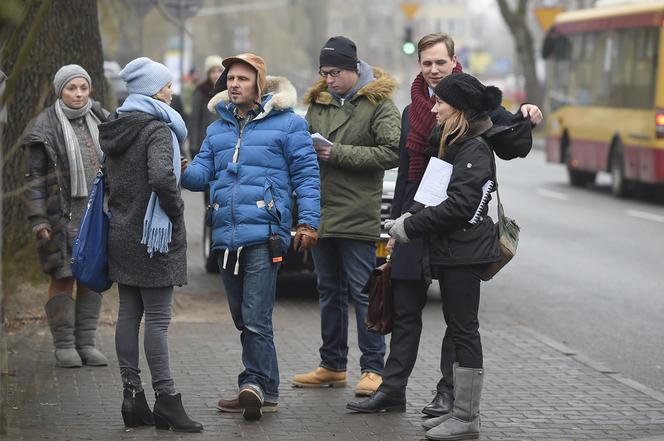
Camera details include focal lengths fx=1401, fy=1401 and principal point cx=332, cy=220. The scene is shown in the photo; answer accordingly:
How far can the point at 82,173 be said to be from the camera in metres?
7.86

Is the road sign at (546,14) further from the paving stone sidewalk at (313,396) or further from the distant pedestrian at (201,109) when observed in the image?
the paving stone sidewalk at (313,396)

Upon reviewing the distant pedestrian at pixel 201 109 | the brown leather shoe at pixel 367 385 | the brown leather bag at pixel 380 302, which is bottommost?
the brown leather shoe at pixel 367 385

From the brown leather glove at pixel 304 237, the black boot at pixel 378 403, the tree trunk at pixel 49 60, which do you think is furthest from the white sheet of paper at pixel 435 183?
the tree trunk at pixel 49 60

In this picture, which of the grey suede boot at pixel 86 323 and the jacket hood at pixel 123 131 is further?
the grey suede boot at pixel 86 323

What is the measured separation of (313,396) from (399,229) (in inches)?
55.1

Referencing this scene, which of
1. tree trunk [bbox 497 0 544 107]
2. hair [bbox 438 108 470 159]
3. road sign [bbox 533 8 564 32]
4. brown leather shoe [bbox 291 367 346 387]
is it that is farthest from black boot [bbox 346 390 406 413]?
tree trunk [bbox 497 0 544 107]

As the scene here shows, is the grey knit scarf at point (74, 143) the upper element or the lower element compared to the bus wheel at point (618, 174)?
upper

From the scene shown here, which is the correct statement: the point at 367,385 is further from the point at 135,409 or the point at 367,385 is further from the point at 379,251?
the point at 379,251

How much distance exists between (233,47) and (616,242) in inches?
2069

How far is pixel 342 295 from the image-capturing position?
303 inches

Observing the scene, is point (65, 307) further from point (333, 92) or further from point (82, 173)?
point (333, 92)

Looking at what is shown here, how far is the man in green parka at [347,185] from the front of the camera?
→ 24.4ft

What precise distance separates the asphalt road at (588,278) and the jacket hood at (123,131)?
12.2ft

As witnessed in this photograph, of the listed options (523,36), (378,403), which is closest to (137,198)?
(378,403)
